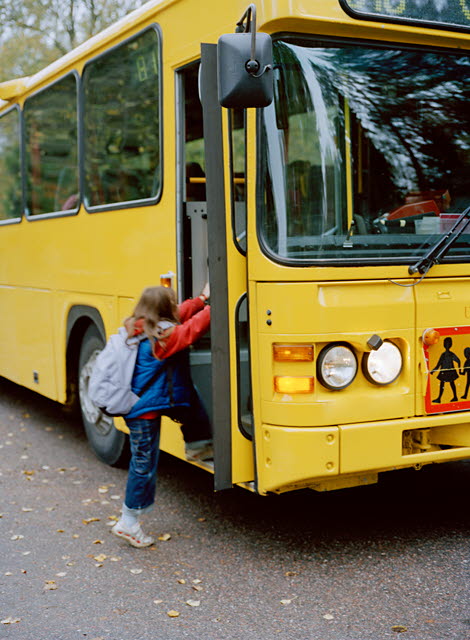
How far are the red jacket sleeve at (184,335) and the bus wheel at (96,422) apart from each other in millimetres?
1813

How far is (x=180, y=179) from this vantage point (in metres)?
5.39

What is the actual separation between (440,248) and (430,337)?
47 cm

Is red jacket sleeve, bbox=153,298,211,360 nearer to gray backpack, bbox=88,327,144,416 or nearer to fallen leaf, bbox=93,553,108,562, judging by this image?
gray backpack, bbox=88,327,144,416

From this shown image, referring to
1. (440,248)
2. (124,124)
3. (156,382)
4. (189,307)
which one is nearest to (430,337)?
(440,248)

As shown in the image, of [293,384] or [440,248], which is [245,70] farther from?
[293,384]

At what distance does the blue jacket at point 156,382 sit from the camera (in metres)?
5.02

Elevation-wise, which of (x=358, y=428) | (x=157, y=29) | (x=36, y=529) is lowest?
(x=36, y=529)

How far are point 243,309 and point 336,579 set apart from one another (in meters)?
1.49

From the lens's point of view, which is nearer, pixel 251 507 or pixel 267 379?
pixel 267 379

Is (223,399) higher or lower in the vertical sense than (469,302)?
lower

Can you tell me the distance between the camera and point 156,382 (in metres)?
5.04

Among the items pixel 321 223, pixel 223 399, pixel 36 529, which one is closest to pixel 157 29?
pixel 321 223

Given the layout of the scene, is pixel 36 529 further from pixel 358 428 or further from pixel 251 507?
pixel 358 428

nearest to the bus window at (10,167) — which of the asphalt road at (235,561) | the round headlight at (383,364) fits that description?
the asphalt road at (235,561)
